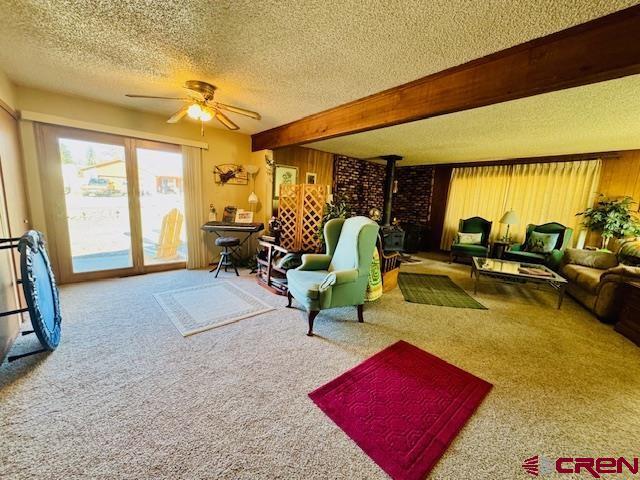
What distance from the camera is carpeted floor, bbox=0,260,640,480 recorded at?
1219 millimetres

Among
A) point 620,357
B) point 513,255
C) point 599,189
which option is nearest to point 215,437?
point 620,357

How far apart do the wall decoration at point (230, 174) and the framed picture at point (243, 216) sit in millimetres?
580

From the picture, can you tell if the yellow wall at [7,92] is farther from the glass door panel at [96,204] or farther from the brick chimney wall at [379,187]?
the brick chimney wall at [379,187]

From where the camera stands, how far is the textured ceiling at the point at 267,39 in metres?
1.42

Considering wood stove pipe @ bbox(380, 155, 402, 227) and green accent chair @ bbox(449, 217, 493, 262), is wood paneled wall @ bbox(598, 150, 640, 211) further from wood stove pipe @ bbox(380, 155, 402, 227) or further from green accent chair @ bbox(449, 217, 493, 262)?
wood stove pipe @ bbox(380, 155, 402, 227)

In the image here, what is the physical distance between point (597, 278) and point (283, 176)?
4801mm

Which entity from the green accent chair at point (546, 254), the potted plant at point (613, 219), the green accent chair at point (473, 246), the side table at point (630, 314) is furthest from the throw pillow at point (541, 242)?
the side table at point (630, 314)

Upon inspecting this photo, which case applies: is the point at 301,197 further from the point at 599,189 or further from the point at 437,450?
the point at 599,189

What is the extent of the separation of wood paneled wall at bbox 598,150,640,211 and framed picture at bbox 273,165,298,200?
550 centimetres

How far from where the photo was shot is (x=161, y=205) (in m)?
4.00

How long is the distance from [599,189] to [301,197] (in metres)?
5.28

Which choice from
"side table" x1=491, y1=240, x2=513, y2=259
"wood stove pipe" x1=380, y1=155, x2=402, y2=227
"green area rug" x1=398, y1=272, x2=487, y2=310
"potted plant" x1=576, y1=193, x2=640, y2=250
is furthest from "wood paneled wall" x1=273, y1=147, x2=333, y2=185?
"potted plant" x1=576, y1=193, x2=640, y2=250

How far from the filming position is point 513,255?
15.3 ft
